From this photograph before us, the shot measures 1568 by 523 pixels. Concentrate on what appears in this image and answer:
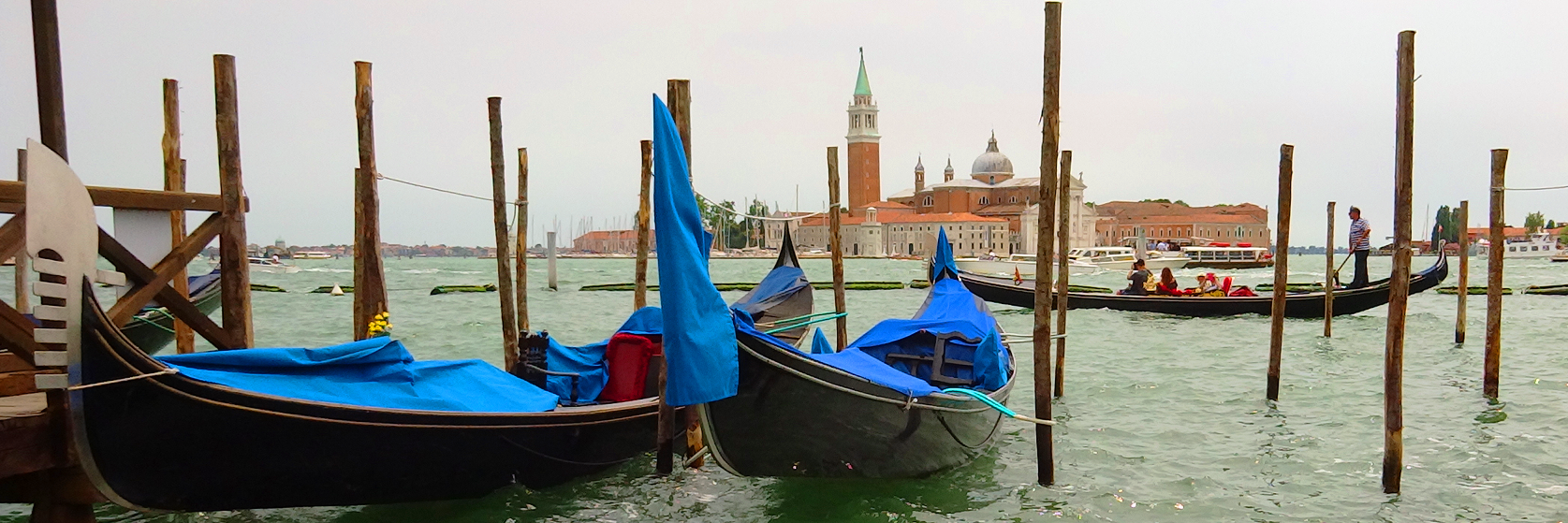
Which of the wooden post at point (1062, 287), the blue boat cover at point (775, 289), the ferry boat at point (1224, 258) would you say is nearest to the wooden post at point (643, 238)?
the blue boat cover at point (775, 289)

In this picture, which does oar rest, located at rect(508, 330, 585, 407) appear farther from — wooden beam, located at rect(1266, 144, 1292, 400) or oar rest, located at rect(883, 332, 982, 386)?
wooden beam, located at rect(1266, 144, 1292, 400)

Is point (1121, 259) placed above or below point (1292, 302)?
below

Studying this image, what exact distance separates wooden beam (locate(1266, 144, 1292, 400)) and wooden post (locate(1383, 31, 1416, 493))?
207cm

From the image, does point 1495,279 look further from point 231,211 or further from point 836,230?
point 231,211

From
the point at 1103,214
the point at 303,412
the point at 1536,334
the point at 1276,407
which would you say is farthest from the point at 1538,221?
the point at 303,412

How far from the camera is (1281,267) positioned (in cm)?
727

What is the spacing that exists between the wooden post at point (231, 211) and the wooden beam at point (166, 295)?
3 cm

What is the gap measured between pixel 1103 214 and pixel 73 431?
78217 mm

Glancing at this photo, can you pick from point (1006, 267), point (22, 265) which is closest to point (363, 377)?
point (22, 265)

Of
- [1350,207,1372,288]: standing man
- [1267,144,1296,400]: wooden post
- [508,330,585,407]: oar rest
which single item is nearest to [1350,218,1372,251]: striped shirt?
[1350,207,1372,288]: standing man

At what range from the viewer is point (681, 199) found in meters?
3.62

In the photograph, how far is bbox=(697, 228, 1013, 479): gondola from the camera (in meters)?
3.87

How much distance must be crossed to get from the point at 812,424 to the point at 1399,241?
2.52 m

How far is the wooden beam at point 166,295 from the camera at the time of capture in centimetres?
382
